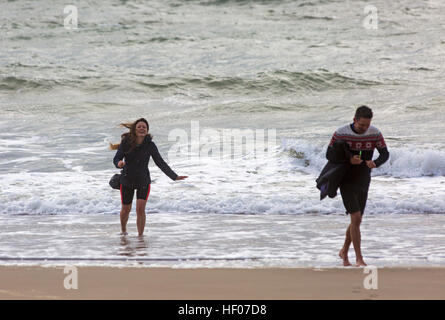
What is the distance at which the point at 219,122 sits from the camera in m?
21.7

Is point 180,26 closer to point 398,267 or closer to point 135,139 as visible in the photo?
point 135,139

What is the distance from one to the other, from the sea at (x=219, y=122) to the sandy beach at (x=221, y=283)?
1.31 feet

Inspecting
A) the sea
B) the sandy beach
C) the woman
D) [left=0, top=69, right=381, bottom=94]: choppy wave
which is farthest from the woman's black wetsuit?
[left=0, top=69, right=381, bottom=94]: choppy wave

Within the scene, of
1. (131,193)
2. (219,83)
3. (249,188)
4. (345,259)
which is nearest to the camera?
(345,259)

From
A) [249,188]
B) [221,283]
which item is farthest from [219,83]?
[221,283]

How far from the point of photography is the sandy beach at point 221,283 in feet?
18.9

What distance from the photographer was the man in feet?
22.1

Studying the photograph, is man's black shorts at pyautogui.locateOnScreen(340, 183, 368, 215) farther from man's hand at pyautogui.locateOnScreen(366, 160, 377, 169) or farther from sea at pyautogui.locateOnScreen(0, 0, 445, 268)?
sea at pyautogui.locateOnScreen(0, 0, 445, 268)

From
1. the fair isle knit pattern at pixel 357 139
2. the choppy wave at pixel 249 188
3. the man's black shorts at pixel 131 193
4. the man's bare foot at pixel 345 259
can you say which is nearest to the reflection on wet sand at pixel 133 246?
the man's black shorts at pixel 131 193

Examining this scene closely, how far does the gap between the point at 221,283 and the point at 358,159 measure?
5.74 ft

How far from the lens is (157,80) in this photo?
90.1ft

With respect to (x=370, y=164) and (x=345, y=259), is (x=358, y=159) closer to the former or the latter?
(x=370, y=164)

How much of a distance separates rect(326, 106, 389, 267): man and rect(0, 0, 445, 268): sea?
60 cm

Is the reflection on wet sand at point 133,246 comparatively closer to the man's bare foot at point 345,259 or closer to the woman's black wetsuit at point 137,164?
the woman's black wetsuit at point 137,164
